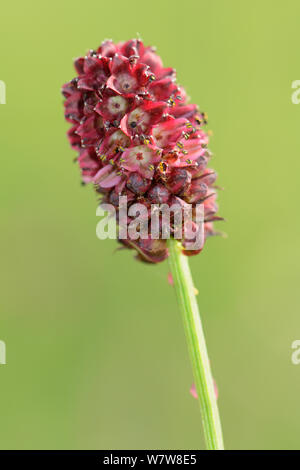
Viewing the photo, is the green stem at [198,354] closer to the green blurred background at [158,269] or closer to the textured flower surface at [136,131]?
the textured flower surface at [136,131]

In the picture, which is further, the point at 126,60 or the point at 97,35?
the point at 97,35

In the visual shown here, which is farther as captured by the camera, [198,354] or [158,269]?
[158,269]

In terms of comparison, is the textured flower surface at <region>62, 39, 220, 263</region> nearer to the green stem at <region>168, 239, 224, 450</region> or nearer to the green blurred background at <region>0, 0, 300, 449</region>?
the green stem at <region>168, 239, 224, 450</region>

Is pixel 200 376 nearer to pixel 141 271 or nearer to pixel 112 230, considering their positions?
pixel 112 230

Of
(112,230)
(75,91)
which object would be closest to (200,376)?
(112,230)

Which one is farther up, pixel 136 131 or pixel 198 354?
pixel 136 131
